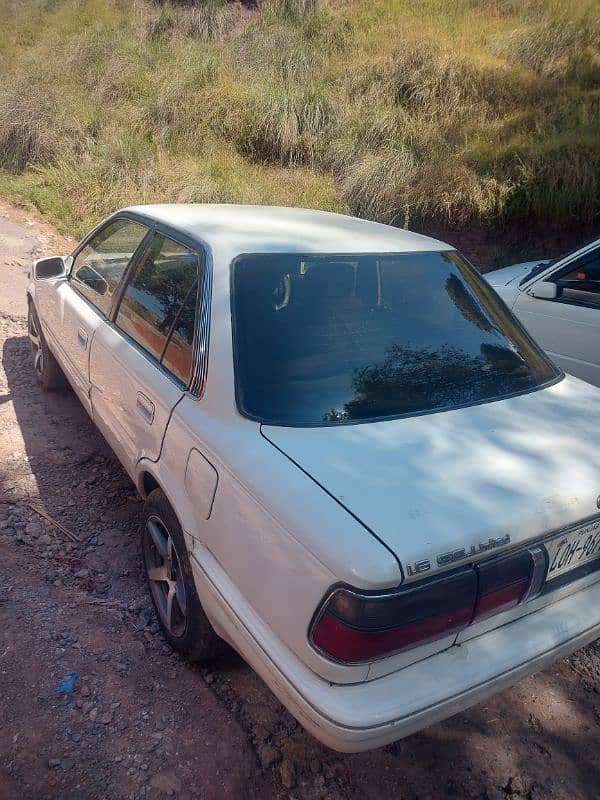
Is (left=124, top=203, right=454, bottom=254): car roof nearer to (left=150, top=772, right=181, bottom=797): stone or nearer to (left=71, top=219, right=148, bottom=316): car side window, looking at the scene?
(left=71, top=219, right=148, bottom=316): car side window

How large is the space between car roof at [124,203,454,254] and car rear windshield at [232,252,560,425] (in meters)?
0.08

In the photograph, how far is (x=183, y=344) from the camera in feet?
8.45

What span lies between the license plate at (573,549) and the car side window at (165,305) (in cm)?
141

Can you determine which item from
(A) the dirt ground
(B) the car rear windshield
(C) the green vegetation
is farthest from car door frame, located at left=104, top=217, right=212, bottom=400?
(C) the green vegetation

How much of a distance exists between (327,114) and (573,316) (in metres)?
7.86

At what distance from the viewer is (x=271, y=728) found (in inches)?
93.5

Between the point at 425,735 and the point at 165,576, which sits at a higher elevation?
the point at 165,576

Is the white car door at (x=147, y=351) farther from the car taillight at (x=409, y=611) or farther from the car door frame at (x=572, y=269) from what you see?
the car door frame at (x=572, y=269)

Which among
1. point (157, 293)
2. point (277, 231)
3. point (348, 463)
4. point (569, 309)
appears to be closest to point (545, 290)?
point (569, 309)

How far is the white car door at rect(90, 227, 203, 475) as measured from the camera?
258cm

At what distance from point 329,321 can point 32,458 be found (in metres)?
2.40

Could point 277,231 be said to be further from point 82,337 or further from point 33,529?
point 33,529

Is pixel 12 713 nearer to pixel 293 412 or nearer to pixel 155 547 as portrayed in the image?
pixel 155 547

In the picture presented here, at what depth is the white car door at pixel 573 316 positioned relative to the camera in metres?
4.50
